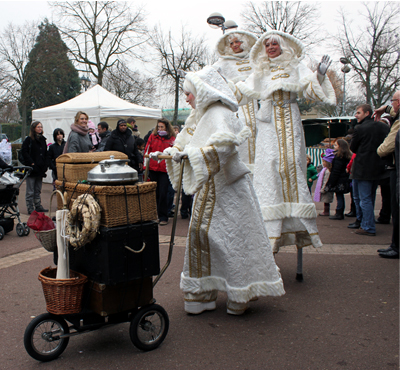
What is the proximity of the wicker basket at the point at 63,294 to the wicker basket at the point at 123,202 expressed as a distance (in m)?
0.44

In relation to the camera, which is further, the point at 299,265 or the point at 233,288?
the point at 299,265

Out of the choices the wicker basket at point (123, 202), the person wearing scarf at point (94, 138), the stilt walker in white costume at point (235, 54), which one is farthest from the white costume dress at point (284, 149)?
the person wearing scarf at point (94, 138)

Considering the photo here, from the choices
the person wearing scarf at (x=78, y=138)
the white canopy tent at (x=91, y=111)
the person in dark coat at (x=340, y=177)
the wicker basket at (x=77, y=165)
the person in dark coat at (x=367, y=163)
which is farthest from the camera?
the white canopy tent at (x=91, y=111)

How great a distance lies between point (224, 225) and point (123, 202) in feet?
3.18

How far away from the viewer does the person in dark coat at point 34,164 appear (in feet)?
28.3

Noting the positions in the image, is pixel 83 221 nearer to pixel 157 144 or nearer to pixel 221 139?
pixel 221 139

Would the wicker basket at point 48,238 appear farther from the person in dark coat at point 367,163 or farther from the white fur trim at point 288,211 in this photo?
the person in dark coat at point 367,163

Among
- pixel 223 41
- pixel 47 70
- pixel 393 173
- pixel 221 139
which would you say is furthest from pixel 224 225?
pixel 47 70

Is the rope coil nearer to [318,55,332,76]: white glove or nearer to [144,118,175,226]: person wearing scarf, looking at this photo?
[318,55,332,76]: white glove

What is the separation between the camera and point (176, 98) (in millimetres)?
31781

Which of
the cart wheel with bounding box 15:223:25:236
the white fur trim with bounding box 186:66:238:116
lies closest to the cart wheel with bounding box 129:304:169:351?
the white fur trim with bounding box 186:66:238:116

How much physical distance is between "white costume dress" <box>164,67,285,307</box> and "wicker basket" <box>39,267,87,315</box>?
1.02m

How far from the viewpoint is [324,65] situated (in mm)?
4500

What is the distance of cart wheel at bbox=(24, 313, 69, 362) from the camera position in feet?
9.37
